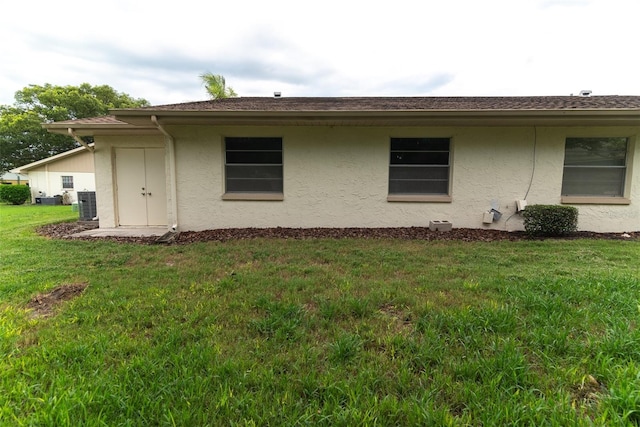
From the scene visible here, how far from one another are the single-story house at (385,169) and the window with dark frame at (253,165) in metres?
0.03

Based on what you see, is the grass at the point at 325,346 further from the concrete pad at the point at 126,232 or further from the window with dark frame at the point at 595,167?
the window with dark frame at the point at 595,167

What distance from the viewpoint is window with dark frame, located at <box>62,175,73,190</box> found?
874 inches

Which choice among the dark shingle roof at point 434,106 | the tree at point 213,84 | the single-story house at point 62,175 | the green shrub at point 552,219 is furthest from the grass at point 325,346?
the single-story house at point 62,175

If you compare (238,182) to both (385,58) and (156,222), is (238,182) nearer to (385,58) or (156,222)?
(156,222)

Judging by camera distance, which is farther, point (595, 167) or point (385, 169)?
point (385, 169)

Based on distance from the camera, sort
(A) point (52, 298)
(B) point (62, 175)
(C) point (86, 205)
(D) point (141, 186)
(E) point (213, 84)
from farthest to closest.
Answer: (B) point (62, 175), (E) point (213, 84), (C) point (86, 205), (D) point (141, 186), (A) point (52, 298)

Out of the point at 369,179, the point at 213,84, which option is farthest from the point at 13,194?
the point at 369,179

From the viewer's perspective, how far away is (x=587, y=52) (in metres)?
11.8

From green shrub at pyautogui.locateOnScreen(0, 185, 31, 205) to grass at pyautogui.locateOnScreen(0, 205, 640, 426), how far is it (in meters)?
23.4

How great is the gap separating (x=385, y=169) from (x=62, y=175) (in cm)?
2621

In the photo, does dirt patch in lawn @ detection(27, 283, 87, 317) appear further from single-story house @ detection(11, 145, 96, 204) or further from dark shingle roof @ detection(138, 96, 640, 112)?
single-story house @ detection(11, 145, 96, 204)

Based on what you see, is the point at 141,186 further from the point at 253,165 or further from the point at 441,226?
the point at 441,226

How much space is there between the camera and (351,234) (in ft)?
22.0

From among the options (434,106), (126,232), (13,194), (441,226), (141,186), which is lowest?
(126,232)
